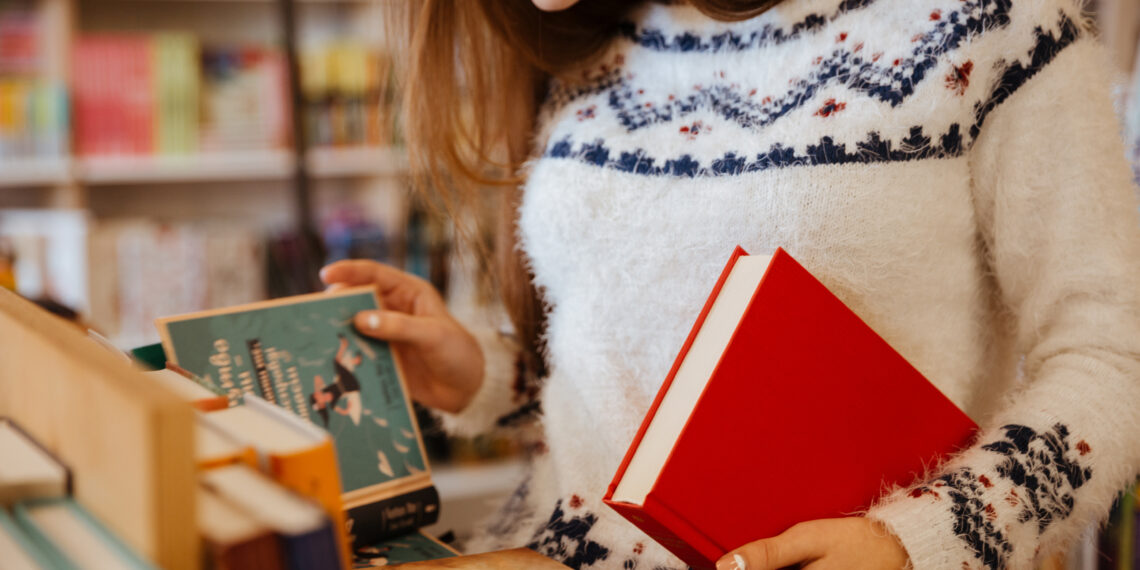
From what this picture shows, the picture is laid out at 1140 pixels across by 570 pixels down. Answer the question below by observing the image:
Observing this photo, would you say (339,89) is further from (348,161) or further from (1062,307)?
(1062,307)

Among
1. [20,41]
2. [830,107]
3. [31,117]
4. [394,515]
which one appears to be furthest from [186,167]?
[830,107]

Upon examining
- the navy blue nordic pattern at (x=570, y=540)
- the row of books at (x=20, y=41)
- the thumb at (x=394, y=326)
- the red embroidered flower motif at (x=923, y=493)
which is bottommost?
the navy blue nordic pattern at (x=570, y=540)

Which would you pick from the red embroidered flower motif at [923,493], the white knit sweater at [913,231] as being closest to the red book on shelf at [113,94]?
the white knit sweater at [913,231]

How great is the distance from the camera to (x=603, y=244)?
0.74 m

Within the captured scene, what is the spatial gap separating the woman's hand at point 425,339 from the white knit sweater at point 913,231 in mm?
157

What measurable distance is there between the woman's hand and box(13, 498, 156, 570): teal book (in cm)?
44

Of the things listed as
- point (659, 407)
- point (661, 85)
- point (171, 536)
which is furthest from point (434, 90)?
point (171, 536)

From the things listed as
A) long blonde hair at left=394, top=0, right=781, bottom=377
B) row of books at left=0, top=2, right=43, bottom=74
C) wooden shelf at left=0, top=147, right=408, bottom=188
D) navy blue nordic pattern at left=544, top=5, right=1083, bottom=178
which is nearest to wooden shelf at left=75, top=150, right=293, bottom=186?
wooden shelf at left=0, top=147, right=408, bottom=188

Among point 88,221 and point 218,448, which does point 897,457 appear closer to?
point 218,448

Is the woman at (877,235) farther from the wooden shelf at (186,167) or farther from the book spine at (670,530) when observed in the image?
the wooden shelf at (186,167)

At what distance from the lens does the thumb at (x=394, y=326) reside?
2.50 ft

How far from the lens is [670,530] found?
1.64ft

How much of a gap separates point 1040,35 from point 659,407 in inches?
15.7

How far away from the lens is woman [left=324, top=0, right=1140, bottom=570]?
606mm
